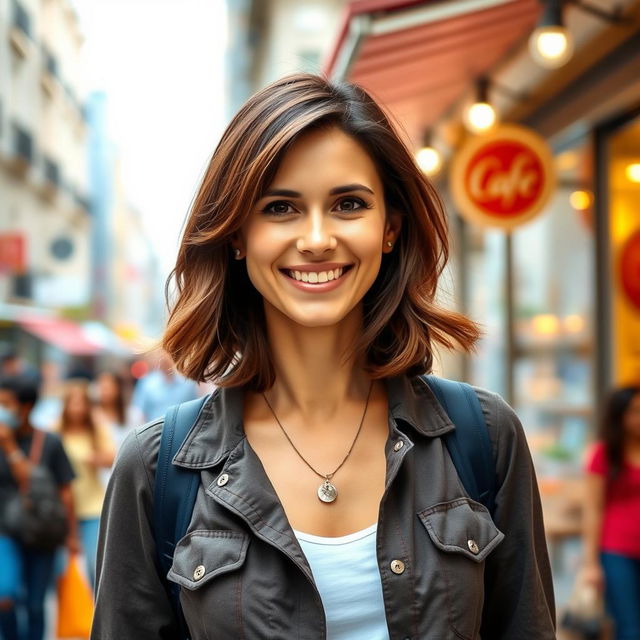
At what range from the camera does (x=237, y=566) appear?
6.30 ft

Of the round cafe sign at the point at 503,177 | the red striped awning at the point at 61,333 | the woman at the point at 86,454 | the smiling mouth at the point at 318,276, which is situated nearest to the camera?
the smiling mouth at the point at 318,276

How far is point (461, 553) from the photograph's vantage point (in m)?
1.94

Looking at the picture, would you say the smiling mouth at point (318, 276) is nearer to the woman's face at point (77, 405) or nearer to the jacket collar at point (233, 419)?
the jacket collar at point (233, 419)

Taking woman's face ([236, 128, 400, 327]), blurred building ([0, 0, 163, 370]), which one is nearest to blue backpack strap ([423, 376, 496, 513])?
woman's face ([236, 128, 400, 327])

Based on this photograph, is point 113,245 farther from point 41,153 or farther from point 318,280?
point 318,280

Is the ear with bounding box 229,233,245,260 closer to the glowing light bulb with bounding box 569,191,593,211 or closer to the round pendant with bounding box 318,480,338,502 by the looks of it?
the round pendant with bounding box 318,480,338,502

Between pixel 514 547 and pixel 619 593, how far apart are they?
333cm

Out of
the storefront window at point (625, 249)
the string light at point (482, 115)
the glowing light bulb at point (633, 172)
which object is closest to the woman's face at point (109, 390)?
the string light at point (482, 115)

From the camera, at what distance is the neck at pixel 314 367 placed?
7.12 feet

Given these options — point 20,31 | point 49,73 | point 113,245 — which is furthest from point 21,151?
point 113,245

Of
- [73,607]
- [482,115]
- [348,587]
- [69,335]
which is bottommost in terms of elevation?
[73,607]

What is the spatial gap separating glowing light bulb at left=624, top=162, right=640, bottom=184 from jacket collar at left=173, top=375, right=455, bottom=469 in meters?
5.65

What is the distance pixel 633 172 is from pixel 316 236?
596cm

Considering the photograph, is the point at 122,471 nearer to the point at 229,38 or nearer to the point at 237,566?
the point at 237,566
